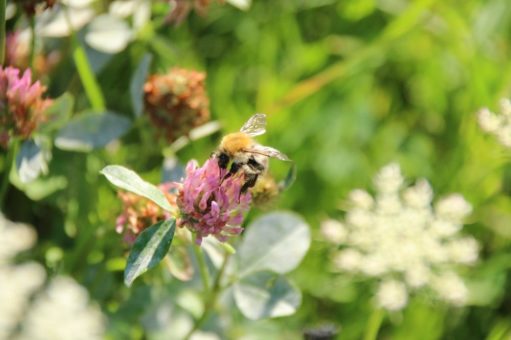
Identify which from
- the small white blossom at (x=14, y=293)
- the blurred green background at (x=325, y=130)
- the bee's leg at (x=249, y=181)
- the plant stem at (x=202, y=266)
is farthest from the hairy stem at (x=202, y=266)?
the small white blossom at (x=14, y=293)

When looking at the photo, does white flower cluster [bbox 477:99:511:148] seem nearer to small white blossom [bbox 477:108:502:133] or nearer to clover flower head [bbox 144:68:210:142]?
small white blossom [bbox 477:108:502:133]

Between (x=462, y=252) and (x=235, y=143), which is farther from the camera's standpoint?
(x=462, y=252)

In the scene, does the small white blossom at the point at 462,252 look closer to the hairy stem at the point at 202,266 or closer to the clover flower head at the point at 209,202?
the hairy stem at the point at 202,266

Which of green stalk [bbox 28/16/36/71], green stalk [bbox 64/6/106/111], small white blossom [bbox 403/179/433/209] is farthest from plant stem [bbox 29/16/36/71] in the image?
small white blossom [bbox 403/179/433/209]

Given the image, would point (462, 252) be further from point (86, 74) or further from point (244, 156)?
point (86, 74)

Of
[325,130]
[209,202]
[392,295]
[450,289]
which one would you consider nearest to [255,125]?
[209,202]

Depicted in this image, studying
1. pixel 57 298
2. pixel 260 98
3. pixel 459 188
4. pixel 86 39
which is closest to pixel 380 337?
pixel 459 188

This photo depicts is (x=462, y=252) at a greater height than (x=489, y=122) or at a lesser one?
lesser
